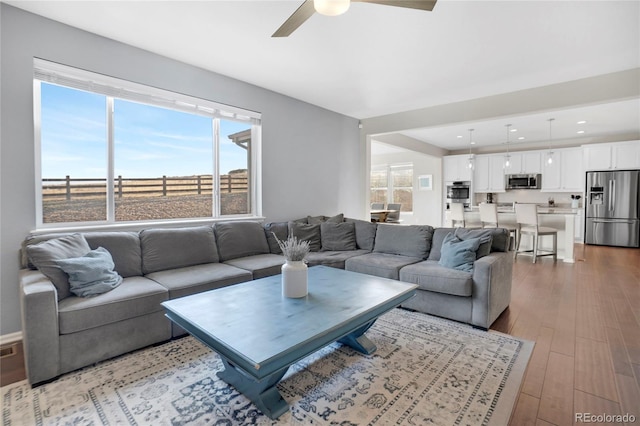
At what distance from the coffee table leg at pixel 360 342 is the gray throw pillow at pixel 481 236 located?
143 cm

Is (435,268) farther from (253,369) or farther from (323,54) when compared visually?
(323,54)

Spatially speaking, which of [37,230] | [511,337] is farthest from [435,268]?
[37,230]

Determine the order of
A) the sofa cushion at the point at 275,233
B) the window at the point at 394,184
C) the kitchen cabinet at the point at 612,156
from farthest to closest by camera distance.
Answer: the window at the point at 394,184
the kitchen cabinet at the point at 612,156
the sofa cushion at the point at 275,233

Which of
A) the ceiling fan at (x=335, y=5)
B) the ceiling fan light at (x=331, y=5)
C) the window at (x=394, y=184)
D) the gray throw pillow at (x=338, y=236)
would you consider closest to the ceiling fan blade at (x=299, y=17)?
the ceiling fan at (x=335, y=5)

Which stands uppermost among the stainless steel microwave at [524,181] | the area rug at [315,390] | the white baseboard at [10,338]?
the stainless steel microwave at [524,181]

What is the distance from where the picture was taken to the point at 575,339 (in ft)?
8.29

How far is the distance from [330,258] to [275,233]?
2.67ft

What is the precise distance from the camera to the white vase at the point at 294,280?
212cm

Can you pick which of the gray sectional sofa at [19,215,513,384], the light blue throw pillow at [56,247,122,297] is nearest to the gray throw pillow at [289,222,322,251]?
the gray sectional sofa at [19,215,513,384]

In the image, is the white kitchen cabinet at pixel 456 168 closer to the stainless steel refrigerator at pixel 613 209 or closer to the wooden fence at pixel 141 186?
the stainless steel refrigerator at pixel 613 209

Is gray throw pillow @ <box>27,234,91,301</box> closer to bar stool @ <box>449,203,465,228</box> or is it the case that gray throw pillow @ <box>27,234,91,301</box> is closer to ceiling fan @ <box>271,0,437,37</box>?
ceiling fan @ <box>271,0,437,37</box>

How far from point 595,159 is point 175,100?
351 inches

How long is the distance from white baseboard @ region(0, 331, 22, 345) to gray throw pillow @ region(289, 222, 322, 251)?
2681mm
